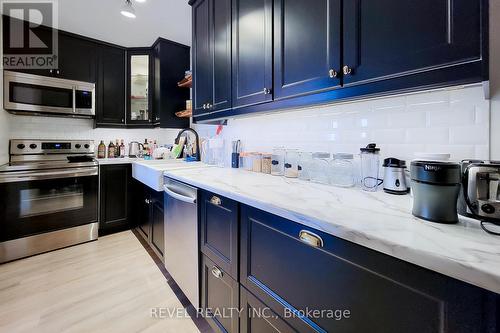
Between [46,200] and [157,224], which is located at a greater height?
[46,200]

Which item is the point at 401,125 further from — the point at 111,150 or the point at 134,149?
the point at 111,150

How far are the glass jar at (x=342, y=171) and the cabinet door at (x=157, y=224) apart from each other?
1.41 m

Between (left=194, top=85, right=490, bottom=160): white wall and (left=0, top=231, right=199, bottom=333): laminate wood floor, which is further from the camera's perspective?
(left=0, top=231, right=199, bottom=333): laminate wood floor

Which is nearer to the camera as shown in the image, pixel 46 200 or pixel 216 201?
pixel 216 201

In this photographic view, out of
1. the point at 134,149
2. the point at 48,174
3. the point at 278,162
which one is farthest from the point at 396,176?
the point at 134,149

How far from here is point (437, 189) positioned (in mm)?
596

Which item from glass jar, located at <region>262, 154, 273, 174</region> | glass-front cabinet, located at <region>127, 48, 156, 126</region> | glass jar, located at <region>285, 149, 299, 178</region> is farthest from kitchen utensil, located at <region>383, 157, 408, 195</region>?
glass-front cabinet, located at <region>127, 48, 156, 126</region>

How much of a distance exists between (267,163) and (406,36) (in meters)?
1.05

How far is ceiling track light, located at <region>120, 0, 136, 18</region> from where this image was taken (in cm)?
200

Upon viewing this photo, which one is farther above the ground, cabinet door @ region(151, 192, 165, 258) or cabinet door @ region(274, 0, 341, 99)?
cabinet door @ region(274, 0, 341, 99)

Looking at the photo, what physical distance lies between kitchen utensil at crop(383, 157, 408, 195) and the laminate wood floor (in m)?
1.46

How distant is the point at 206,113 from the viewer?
1.90 metres

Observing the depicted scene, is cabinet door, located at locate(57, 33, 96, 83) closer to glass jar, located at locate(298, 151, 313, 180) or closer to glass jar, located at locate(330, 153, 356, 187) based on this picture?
glass jar, located at locate(298, 151, 313, 180)

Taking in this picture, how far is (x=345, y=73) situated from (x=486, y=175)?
0.58 metres
